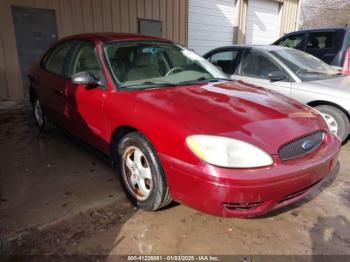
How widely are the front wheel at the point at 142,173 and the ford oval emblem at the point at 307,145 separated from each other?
1.11m

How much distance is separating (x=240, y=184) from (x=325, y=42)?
7.27 metres

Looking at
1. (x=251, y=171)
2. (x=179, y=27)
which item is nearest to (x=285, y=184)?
(x=251, y=171)

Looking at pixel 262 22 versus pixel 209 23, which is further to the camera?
pixel 262 22

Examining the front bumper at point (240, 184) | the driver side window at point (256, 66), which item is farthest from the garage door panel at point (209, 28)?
the front bumper at point (240, 184)

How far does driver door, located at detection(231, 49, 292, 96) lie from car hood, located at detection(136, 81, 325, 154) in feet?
5.28

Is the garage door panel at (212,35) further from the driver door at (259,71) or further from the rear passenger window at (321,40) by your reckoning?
the driver door at (259,71)

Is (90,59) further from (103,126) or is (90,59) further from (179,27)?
(179,27)

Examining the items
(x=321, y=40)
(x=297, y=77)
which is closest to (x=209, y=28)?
(x=321, y=40)

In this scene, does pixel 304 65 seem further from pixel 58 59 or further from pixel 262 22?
pixel 262 22

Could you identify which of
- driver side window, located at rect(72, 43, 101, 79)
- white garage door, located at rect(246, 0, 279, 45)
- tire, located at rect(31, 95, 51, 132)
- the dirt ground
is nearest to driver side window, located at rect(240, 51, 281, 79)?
the dirt ground

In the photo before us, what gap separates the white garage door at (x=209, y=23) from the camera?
34.8ft

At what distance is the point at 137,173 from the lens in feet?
8.89

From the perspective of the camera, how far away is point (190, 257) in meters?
2.25

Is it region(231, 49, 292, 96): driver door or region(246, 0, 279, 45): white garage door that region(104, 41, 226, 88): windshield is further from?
region(246, 0, 279, 45): white garage door
